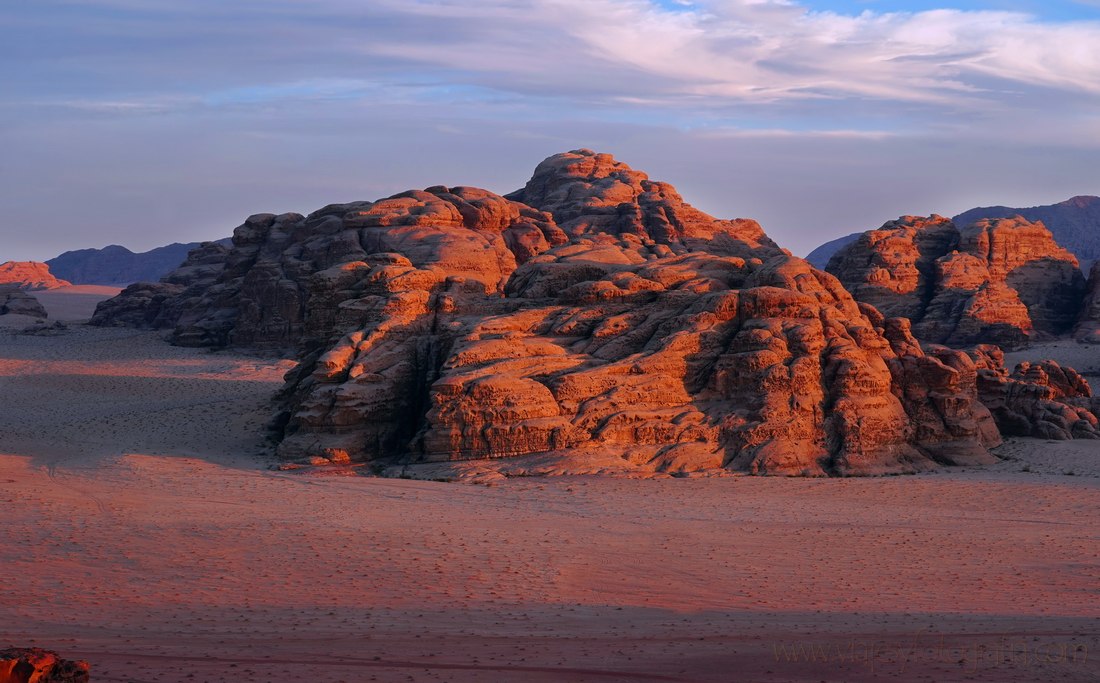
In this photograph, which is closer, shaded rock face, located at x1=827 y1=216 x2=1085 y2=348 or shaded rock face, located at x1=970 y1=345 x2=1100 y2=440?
shaded rock face, located at x1=970 y1=345 x2=1100 y2=440

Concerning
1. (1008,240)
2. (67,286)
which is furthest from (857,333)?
(67,286)

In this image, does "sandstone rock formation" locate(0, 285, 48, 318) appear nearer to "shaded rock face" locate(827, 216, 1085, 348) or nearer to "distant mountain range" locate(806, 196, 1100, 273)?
"shaded rock face" locate(827, 216, 1085, 348)

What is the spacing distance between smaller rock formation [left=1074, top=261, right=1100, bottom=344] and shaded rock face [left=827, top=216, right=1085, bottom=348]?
44.0 inches

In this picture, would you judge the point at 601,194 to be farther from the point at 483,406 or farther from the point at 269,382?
the point at 483,406

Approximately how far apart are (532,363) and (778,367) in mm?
5359

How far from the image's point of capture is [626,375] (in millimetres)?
26031

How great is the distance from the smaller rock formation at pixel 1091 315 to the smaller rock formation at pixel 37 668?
185 ft

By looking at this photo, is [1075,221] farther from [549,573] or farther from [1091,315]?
[549,573]

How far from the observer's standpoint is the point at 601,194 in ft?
212

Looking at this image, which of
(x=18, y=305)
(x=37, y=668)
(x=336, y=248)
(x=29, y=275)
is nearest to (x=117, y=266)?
(x=29, y=275)

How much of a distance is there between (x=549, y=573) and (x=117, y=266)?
7491 inches

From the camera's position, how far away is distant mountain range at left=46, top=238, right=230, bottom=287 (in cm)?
18625

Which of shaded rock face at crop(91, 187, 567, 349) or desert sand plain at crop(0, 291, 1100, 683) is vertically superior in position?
shaded rock face at crop(91, 187, 567, 349)

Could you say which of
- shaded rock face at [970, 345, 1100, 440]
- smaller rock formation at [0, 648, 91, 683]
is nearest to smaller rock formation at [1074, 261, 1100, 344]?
shaded rock face at [970, 345, 1100, 440]
